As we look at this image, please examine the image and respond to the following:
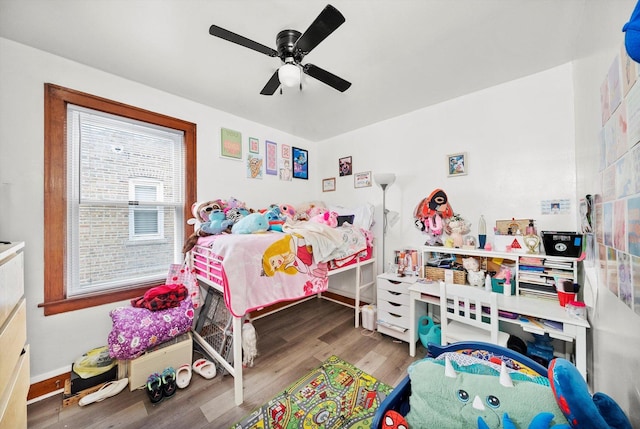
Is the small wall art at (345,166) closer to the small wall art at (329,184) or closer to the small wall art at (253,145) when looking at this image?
the small wall art at (329,184)

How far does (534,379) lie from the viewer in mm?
793

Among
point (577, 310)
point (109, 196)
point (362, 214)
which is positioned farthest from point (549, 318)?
point (109, 196)

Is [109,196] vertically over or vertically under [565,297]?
over

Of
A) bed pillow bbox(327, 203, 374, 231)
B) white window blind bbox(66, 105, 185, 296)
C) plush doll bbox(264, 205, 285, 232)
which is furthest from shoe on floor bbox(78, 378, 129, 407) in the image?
bed pillow bbox(327, 203, 374, 231)

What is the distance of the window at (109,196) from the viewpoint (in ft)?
5.78

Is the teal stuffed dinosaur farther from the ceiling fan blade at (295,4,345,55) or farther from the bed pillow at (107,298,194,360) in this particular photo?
the bed pillow at (107,298,194,360)

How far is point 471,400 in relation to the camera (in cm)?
75

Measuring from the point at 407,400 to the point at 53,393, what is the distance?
2.51m

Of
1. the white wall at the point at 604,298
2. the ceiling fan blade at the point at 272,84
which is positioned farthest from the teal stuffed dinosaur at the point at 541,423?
the ceiling fan blade at the point at 272,84

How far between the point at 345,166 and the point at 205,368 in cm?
286

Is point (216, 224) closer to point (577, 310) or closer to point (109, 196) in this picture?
point (109, 196)

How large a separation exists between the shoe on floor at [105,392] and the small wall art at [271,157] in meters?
2.47

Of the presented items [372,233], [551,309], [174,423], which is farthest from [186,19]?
[551,309]

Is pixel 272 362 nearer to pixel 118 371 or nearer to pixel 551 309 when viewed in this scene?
pixel 118 371
